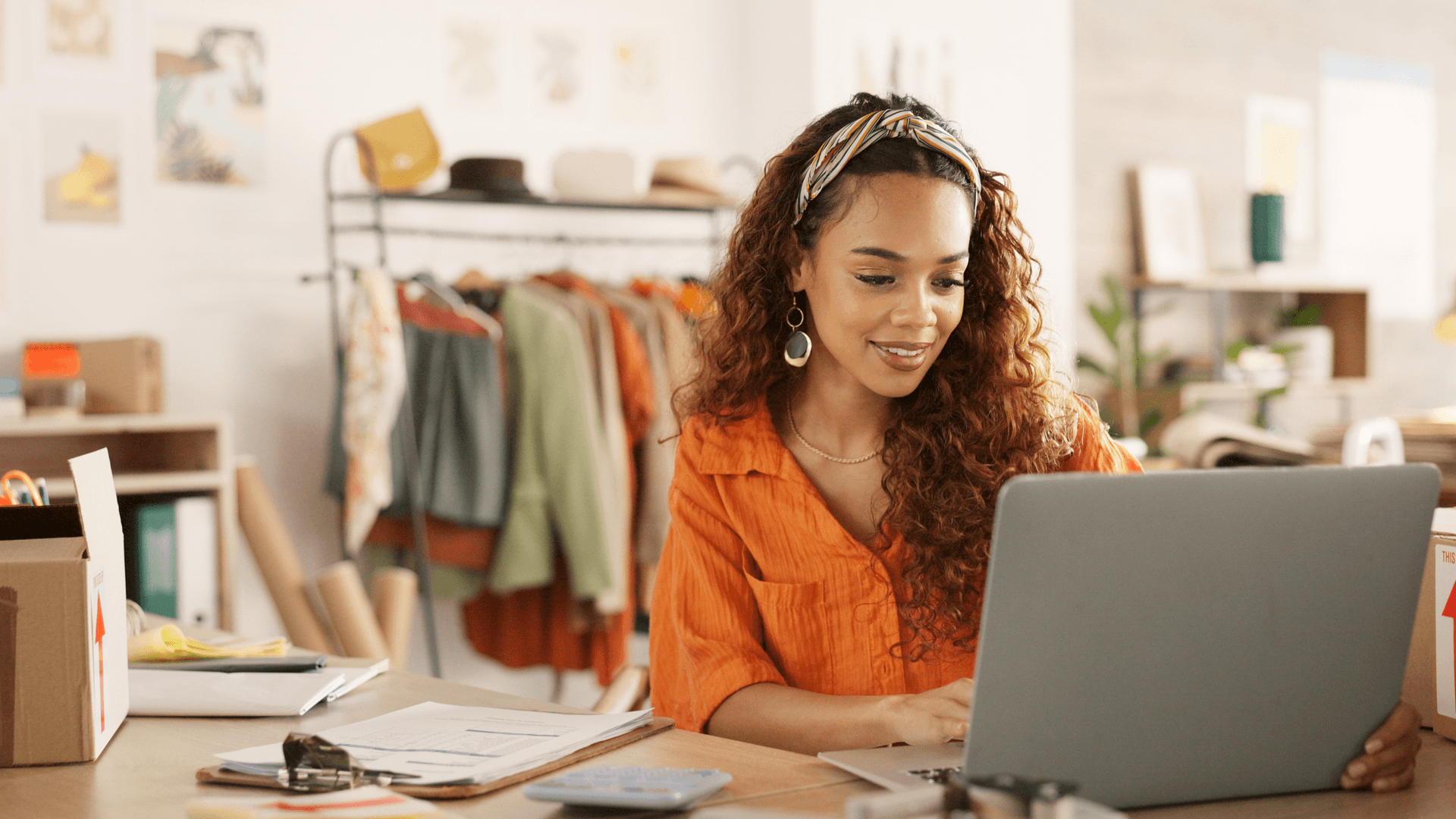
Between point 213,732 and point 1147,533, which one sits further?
point 213,732

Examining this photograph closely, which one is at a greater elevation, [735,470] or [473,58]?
[473,58]

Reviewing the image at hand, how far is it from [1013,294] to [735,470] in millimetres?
428

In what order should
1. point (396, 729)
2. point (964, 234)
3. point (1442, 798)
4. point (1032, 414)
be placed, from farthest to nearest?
point (1032, 414)
point (964, 234)
point (396, 729)
point (1442, 798)

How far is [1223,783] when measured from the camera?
0.94 m

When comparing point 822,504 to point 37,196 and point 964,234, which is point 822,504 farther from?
point 37,196

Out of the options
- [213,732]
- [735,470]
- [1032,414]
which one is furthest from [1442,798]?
[213,732]

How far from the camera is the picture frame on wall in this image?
4727 mm

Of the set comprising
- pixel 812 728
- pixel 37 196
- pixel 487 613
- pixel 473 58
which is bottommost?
pixel 487 613

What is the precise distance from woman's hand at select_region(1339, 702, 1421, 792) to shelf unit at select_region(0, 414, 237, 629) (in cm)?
250

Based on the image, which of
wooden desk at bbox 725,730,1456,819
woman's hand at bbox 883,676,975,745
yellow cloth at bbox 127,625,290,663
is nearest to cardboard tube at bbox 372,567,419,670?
yellow cloth at bbox 127,625,290,663

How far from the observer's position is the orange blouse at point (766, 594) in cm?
145

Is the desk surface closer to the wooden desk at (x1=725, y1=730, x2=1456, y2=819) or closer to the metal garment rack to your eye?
the wooden desk at (x1=725, y1=730, x2=1456, y2=819)

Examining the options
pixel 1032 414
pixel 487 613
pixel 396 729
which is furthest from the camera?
pixel 487 613

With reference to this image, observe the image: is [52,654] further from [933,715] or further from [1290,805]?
[1290,805]
